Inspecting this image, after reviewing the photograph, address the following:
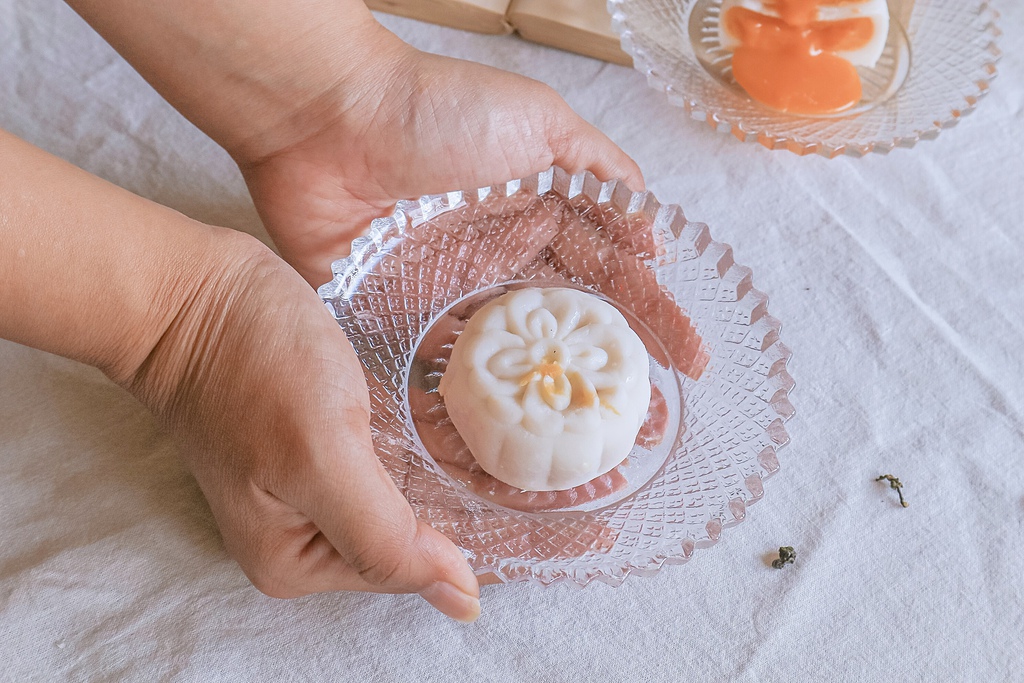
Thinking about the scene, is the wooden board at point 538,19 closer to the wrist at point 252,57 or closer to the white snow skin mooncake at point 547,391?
the wrist at point 252,57

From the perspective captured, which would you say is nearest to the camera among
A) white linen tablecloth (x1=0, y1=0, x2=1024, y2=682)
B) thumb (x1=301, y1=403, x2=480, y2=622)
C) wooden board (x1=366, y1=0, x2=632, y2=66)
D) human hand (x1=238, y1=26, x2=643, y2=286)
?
thumb (x1=301, y1=403, x2=480, y2=622)

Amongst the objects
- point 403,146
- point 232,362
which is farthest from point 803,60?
point 232,362

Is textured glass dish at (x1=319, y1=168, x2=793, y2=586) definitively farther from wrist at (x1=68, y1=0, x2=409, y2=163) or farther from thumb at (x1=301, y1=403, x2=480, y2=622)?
wrist at (x1=68, y1=0, x2=409, y2=163)

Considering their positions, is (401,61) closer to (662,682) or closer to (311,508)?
(311,508)

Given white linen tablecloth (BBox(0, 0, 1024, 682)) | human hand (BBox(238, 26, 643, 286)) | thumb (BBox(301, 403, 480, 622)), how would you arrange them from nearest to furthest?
thumb (BBox(301, 403, 480, 622)) < white linen tablecloth (BBox(0, 0, 1024, 682)) < human hand (BBox(238, 26, 643, 286))

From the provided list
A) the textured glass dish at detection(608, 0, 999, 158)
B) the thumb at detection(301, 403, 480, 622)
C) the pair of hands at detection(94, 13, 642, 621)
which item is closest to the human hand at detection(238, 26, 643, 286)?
the pair of hands at detection(94, 13, 642, 621)

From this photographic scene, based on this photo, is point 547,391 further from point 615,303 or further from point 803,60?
point 803,60

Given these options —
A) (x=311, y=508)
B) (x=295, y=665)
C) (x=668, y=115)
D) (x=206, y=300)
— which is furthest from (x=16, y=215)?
(x=668, y=115)
